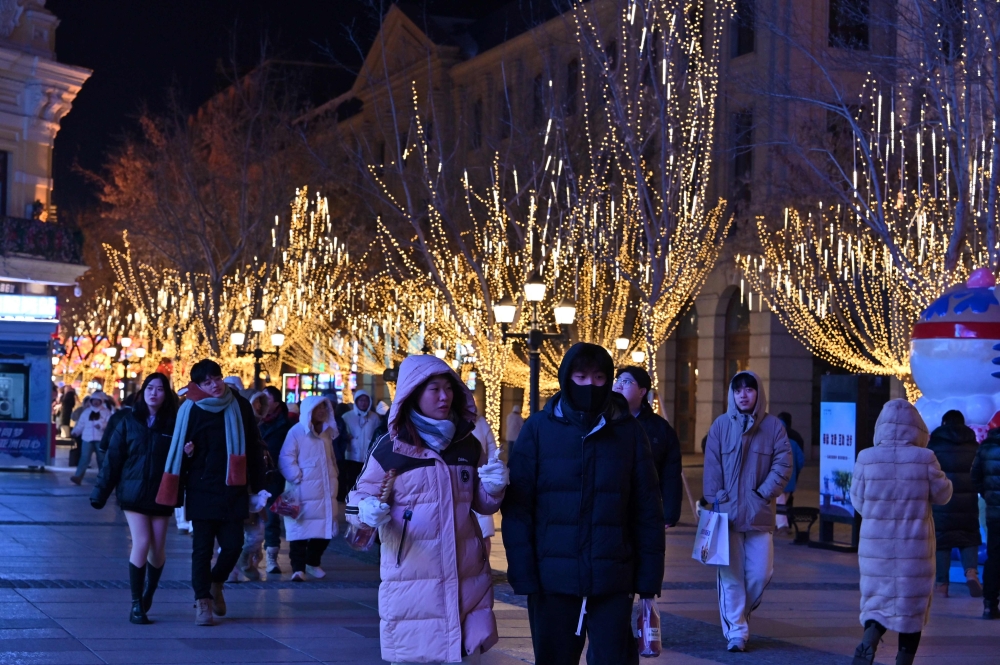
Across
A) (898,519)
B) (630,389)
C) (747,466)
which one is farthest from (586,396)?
(747,466)

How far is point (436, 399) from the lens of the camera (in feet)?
20.5

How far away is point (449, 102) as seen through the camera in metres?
46.4

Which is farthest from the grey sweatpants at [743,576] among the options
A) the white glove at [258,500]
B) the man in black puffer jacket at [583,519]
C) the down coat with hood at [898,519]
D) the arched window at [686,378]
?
the arched window at [686,378]

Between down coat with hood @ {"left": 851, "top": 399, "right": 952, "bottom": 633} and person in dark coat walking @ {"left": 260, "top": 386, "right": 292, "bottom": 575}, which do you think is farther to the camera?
person in dark coat walking @ {"left": 260, "top": 386, "right": 292, "bottom": 575}

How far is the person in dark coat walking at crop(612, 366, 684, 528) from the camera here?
32.3 ft

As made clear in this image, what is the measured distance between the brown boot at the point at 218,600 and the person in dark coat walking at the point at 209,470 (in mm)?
110

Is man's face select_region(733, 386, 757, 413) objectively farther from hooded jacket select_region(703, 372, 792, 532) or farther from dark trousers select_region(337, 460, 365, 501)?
dark trousers select_region(337, 460, 365, 501)

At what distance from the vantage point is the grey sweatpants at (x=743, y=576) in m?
9.98

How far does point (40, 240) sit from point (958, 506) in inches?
1109

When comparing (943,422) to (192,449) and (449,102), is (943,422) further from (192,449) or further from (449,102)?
(449,102)

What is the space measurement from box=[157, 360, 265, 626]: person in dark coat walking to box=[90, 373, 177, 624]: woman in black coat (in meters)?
0.19

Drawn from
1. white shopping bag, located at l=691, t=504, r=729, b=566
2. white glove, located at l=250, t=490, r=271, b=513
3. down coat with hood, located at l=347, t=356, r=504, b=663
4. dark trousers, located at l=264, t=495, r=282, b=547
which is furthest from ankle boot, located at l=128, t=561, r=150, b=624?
down coat with hood, located at l=347, t=356, r=504, b=663

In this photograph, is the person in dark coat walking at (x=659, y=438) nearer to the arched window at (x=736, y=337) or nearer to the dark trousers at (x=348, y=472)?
the dark trousers at (x=348, y=472)

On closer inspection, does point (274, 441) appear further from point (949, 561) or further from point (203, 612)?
point (949, 561)
